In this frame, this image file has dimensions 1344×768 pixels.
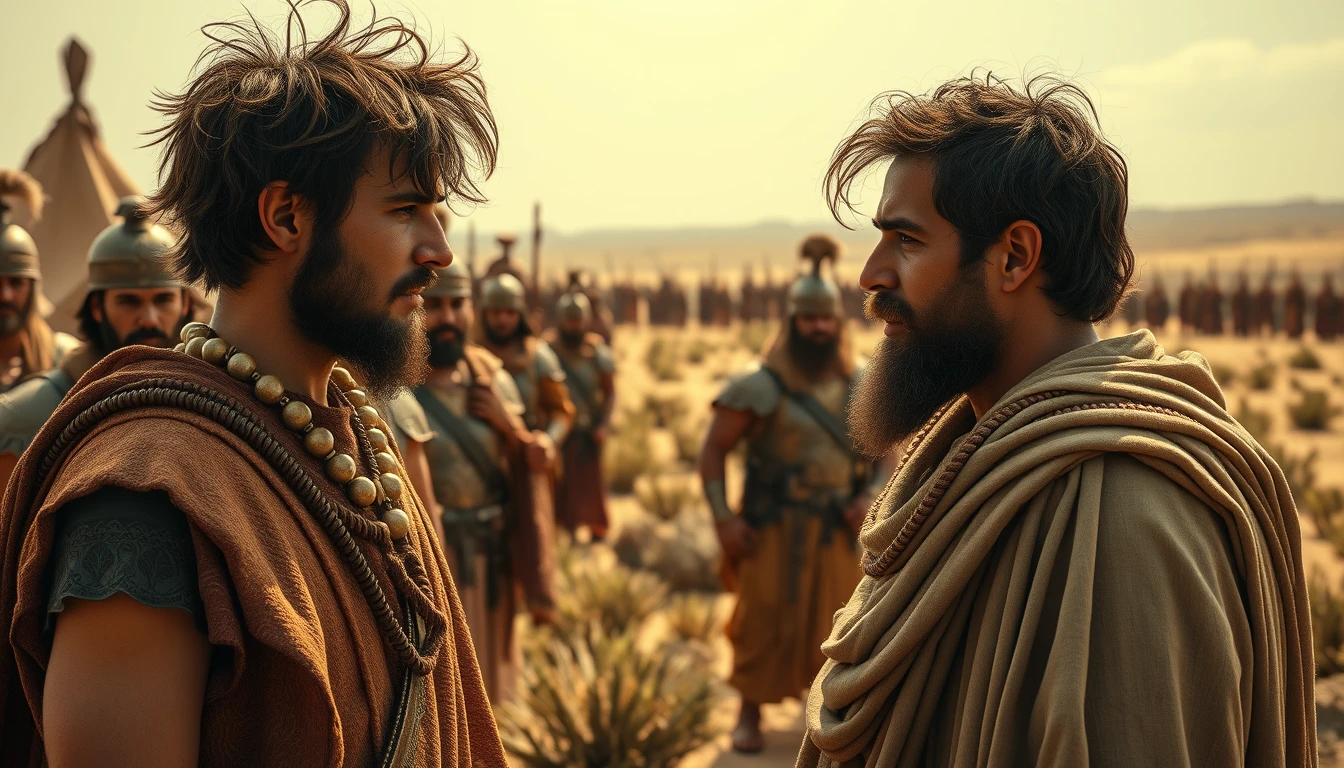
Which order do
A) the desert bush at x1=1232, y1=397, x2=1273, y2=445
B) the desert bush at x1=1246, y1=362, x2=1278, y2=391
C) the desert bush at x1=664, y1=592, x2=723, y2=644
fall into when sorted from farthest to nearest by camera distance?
the desert bush at x1=1246, y1=362, x2=1278, y2=391, the desert bush at x1=1232, y1=397, x2=1273, y2=445, the desert bush at x1=664, y1=592, x2=723, y2=644

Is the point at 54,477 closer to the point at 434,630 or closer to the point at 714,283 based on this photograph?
the point at 434,630

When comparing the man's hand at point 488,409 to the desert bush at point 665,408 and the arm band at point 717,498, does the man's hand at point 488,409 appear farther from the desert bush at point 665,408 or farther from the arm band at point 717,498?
the desert bush at point 665,408

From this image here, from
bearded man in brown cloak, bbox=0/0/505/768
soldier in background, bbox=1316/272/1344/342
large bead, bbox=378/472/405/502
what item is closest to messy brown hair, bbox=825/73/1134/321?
bearded man in brown cloak, bbox=0/0/505/768

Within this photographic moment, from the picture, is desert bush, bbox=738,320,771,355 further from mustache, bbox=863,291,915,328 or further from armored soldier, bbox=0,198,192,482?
mustache, bbox=863,291,915,328

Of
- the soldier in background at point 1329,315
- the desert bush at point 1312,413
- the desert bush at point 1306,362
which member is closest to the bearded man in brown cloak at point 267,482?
the desert bush at point 1312,413

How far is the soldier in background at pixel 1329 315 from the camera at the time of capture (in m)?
33.3

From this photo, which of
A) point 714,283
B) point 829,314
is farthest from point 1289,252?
point 829,314

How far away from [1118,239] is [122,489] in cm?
191

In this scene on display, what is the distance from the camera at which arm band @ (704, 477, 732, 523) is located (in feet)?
20.2

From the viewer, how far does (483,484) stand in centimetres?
577

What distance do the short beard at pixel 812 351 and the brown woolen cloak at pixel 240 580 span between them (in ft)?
13.8

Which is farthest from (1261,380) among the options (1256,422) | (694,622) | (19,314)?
(19,314)

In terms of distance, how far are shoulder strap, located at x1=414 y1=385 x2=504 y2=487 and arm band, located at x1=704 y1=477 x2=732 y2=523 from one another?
1.26 metres

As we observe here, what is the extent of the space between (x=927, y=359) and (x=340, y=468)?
3.96 ft
